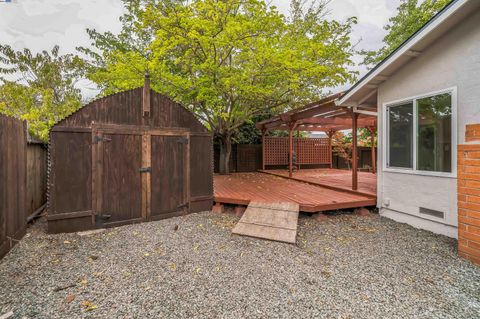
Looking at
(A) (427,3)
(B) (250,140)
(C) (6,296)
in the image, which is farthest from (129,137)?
(A) (427,3)

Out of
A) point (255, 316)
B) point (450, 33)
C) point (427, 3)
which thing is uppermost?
point (427, 3)

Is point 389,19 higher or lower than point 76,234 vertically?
higher

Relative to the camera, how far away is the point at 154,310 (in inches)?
81.4

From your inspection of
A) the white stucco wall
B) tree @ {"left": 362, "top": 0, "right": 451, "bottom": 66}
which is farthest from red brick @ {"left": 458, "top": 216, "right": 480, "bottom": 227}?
tree @ {"left": 362, "top": 0, "right": 451, "bottom": 66}

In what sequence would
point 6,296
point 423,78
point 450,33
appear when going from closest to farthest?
point 6,296 < point 450,33 < point 423,78

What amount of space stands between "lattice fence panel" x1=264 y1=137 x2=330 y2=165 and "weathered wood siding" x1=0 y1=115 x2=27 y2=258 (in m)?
9.22

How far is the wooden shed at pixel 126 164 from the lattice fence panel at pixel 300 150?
6.70m

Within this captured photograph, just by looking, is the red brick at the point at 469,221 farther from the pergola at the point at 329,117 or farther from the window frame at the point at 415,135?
the pergola at the point at 329,117

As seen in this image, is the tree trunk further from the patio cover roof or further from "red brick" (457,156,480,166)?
"red brick" (457,156,480,166)

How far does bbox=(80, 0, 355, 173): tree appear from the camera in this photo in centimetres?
580

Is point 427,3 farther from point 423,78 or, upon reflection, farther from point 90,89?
point 90,89

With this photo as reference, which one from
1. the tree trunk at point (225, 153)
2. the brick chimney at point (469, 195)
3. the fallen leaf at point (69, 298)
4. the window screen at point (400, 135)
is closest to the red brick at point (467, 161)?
the brick chimney at point (469, 195)

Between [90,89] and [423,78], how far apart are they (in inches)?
494

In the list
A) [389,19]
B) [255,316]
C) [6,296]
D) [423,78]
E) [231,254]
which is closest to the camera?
[255,316]
